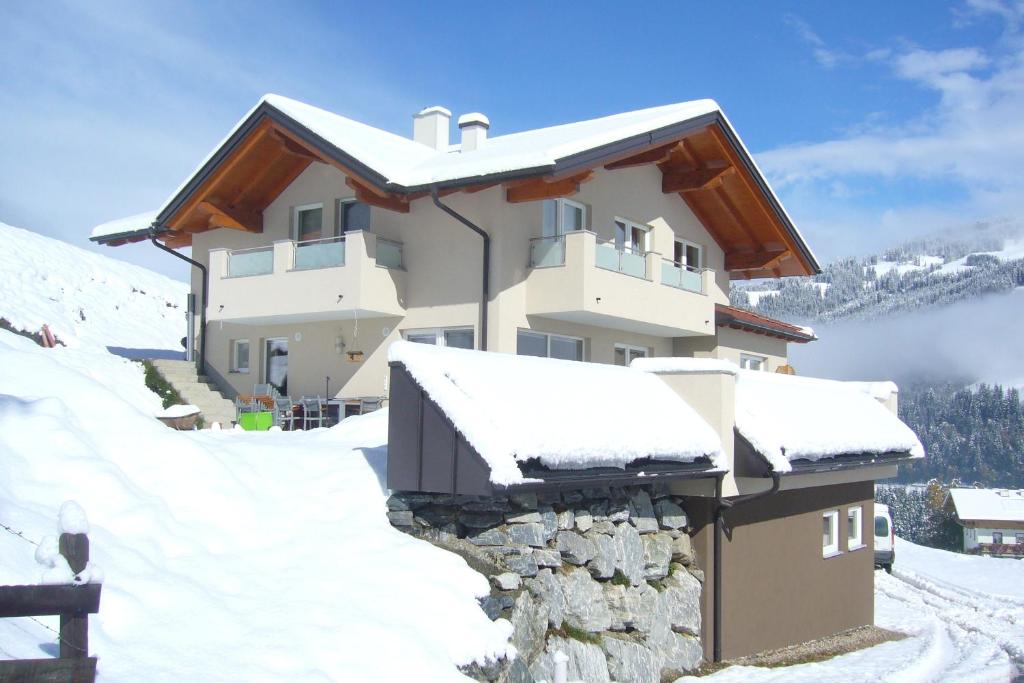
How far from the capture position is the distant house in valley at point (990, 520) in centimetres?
8900

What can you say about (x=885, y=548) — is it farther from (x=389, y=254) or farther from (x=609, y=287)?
(x=389, y=254)

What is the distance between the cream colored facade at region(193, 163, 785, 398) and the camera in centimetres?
1834

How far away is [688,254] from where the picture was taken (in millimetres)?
23641

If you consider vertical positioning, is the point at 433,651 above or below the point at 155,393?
below

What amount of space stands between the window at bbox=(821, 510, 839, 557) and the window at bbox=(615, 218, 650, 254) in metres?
6.45

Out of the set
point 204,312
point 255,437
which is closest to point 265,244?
point 204,312

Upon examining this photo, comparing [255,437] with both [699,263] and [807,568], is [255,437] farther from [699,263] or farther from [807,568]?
[699,263]

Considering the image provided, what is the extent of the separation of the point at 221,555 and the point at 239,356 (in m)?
14.3

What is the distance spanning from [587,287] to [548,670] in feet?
32.7

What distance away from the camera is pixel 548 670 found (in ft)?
30.0

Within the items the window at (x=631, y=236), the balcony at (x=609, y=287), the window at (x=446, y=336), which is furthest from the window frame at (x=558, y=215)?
the window at (x=446, y=336)

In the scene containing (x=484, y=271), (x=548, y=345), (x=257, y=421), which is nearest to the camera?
(x=257, y=421)

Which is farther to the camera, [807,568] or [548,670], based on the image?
[807,568]

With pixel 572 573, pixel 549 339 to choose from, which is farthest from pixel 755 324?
pixel 572 573
